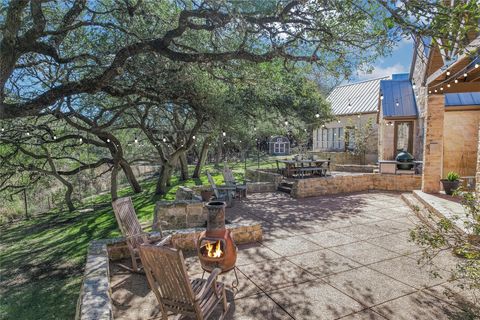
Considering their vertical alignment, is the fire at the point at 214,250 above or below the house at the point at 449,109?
below

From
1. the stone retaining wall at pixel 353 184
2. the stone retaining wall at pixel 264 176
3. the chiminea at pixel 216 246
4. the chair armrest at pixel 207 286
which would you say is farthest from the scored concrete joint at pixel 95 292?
the stone retaining wall at pixel 264 176

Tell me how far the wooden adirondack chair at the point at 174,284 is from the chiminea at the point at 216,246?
72cm

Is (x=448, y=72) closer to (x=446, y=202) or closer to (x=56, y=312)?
(x=446, y=202)

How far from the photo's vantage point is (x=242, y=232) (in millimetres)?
5660

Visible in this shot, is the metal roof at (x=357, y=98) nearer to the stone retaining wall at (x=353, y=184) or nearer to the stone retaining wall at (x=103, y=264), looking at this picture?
the stone retaining wall at (x=353, y=184)

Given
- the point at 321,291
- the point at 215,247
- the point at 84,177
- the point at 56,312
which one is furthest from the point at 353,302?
the point at 84,177

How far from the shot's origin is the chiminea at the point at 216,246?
387 centimetres

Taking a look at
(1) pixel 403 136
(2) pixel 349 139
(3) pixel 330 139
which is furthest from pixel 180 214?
(3) pixel 330 139

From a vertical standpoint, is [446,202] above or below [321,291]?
above

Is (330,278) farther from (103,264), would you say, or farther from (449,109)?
(449,109)

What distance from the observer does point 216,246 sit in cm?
394

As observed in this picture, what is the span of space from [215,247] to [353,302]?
1.79 metres

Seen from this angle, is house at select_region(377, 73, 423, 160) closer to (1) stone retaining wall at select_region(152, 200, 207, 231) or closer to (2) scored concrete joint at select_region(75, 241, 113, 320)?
(1) stone retaining wall at select_region(152, 200, 207, 231)

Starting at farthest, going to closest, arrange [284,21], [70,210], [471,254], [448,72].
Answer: [70,210], [448,72], [284,21], [471,254]
